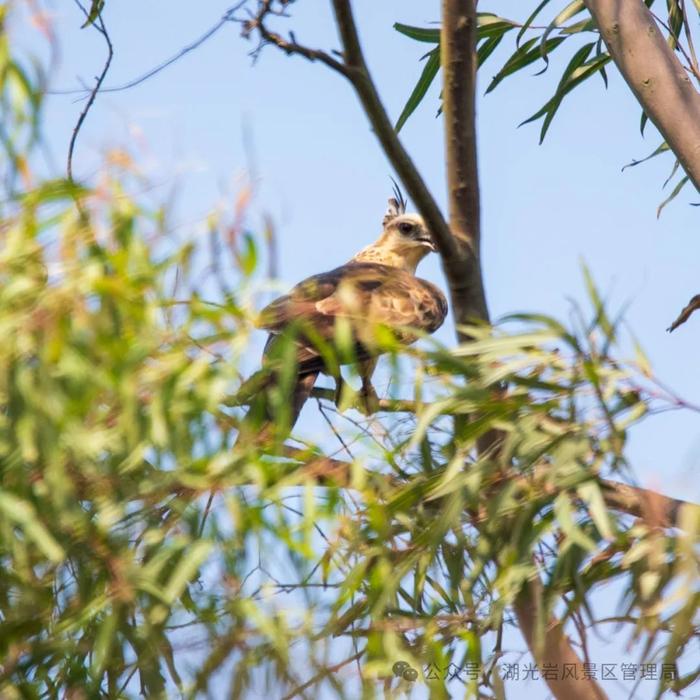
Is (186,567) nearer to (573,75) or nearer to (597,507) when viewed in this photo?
(597,507)

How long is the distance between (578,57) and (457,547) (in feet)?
6.56

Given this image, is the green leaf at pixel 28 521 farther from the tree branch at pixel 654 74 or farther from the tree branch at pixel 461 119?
the tree branch at pixel 654 74

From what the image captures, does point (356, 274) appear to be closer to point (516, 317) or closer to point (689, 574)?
point (516, 317)

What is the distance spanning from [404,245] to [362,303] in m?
1.38

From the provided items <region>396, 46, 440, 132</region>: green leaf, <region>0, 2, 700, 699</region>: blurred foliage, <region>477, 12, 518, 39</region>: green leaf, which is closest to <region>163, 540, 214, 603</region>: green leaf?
<region>0, 2, 700, 699</region>: blurred foliage

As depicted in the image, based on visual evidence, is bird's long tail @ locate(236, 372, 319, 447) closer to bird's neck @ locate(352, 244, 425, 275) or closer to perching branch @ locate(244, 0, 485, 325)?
perching branch @ locate(244, 0, 485, 325)

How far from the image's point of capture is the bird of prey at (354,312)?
2965mm

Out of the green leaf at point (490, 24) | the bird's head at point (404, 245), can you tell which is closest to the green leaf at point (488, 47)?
the green leaf at point (490, 24)

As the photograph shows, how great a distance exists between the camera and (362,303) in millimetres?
4469

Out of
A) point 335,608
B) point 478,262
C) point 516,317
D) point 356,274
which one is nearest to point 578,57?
point 356,274

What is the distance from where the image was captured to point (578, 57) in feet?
15.7

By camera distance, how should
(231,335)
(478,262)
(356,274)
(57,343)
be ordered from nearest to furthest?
(57,343), (231,335), (478,262), (356,274)

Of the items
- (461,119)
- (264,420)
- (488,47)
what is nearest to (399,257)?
(488,47)

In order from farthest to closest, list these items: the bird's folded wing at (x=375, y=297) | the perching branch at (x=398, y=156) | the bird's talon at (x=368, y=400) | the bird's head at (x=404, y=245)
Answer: the bird's head at (x=404, y=245)
the bird's talon at (x=368, y=400)
the bird's folded wing at (x=375, y=297)
the perching branch at (x=398, y=156)
